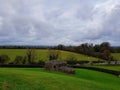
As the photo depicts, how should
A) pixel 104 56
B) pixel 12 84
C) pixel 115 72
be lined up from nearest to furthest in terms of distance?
pixel 12 84 < pixel 115 72 < pixel 104 56

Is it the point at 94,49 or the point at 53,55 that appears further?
the point at 94,49

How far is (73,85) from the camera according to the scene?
3070cm

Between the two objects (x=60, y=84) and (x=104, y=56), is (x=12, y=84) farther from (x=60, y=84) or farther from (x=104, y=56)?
(x=104, y=56)

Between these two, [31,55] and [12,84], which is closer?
[12,84]

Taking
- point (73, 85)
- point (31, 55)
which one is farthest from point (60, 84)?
point (31, 55)

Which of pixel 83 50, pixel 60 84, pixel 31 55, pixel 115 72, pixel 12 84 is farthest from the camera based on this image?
pixel 83 50

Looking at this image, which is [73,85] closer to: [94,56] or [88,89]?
[88,89]

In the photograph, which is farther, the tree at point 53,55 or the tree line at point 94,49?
the tree line at point 94,49

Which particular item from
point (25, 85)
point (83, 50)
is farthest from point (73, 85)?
point (83, 50)

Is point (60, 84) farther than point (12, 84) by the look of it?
Yes

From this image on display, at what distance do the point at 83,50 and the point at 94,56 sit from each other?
880cm

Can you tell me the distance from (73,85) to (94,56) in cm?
9566

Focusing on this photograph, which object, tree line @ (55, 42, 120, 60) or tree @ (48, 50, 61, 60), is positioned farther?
tree line @ (55, 42, 120, 60)

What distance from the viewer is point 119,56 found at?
134 metres
